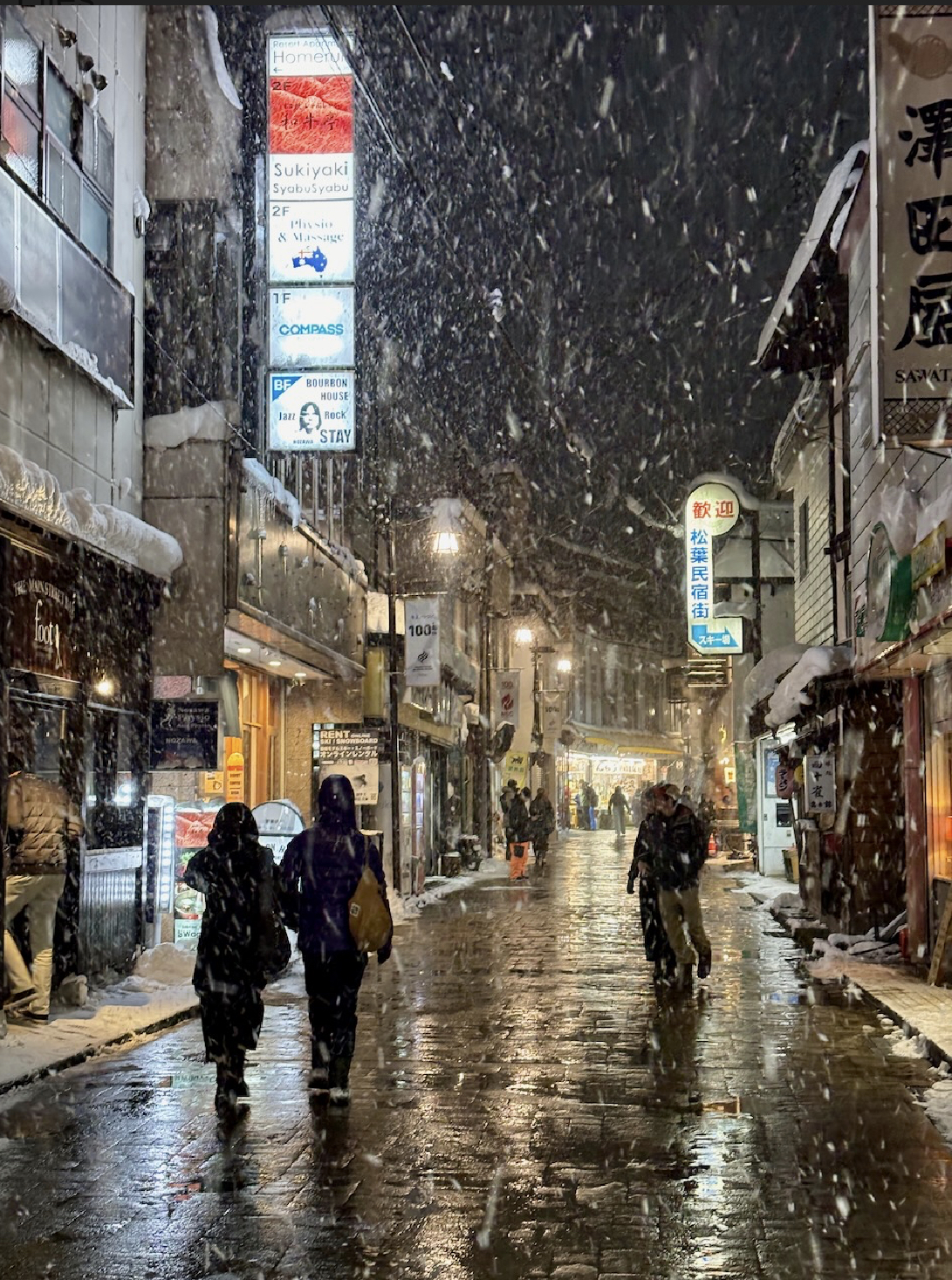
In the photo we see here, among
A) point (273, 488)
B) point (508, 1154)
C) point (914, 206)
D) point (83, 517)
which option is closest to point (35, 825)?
point (83, 517)

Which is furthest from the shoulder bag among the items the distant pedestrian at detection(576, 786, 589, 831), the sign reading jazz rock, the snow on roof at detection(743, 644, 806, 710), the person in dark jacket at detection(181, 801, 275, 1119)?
the distant pedestrian at detection(576, 786, 589, 831)

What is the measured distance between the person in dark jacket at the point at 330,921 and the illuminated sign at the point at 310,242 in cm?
1142

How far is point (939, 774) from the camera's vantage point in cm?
1506

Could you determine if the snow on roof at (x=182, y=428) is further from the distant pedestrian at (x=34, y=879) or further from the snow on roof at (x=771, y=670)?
the snow on roof at (x=771, y=670)

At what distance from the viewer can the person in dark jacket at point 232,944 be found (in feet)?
28.8

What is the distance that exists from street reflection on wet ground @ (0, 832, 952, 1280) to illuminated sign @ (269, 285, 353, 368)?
9.55 meters

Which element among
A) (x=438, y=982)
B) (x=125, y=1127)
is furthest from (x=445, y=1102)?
(x=438, y=982)

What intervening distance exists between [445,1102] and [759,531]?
30.3 meters

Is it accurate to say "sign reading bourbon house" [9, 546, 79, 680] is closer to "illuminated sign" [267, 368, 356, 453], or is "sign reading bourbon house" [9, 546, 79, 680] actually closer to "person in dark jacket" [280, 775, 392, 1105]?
"person in dark jacket" [280, 775, 392, 1105]

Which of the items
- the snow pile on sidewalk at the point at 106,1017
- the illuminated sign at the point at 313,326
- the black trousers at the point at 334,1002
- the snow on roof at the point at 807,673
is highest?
the illuminated sign at the point at 313,326

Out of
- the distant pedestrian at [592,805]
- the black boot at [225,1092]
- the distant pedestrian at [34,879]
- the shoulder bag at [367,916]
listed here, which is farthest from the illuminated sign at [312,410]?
the distant pedestrian at [592,805]

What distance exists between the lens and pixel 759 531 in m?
37.7

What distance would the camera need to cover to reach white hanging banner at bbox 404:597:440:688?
2878cm

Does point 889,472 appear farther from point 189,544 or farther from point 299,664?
point 299,664
